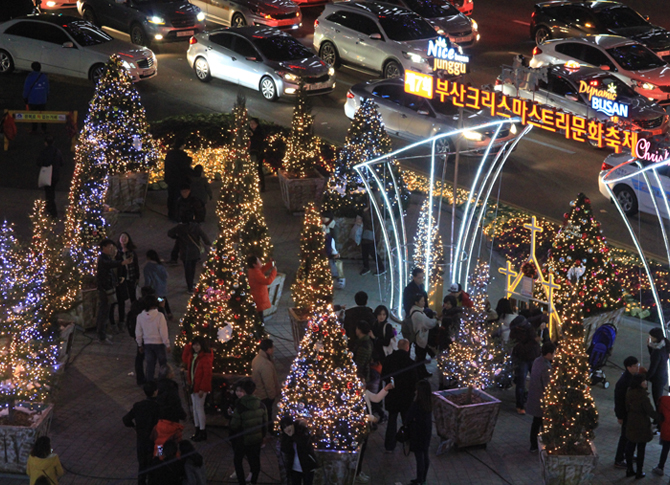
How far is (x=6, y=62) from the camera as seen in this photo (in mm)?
25406

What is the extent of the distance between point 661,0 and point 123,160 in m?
25.1

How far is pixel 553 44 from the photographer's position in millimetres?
26281

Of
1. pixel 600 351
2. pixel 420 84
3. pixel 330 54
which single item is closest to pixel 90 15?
pixel 330 54

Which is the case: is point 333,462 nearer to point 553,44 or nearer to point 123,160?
point 123,160

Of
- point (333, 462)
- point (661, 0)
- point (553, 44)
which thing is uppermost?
point (661, 0)

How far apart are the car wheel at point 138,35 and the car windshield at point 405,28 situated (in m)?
6.36

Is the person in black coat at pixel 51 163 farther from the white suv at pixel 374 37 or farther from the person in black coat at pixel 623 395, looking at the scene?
the white suv at pixel 374 37

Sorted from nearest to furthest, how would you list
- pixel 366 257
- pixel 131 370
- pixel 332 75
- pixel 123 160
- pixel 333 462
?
pixel 333 462, pixel 131 370, pixel 366 257, pixel 123 160, pixel 332 75

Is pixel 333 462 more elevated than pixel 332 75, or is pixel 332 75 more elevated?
pixel 332 75

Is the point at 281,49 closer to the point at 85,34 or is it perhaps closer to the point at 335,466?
the point at 85,34

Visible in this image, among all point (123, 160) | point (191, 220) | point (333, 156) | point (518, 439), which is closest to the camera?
point (518, 439)

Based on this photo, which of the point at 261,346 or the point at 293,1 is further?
the point at 293,1

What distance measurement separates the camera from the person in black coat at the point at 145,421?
10492mm

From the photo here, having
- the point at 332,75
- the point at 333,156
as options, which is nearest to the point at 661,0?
the point at 332,75
